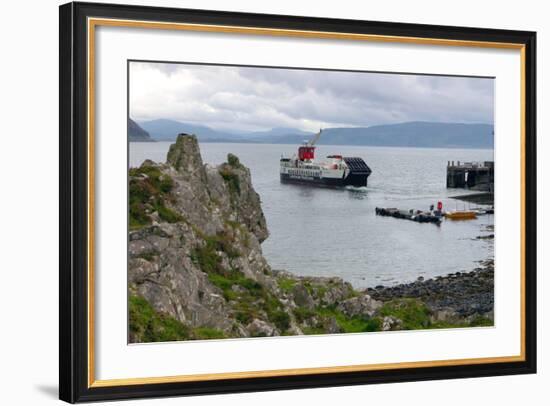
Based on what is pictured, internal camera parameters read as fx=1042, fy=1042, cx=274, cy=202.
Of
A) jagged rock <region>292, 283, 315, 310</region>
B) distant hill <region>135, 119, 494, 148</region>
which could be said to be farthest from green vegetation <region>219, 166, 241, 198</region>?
jagged rock <region>292, 283, 315, 310</region>

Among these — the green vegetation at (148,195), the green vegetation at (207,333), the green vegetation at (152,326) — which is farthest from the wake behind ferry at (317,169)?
the green vegetation at (152,326)

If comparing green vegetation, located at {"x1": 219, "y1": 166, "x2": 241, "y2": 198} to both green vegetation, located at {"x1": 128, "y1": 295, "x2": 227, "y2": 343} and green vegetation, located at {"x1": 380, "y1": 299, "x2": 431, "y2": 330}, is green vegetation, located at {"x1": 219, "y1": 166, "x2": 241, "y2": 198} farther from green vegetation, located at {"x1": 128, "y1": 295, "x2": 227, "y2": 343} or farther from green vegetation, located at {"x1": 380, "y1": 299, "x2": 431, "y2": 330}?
green vegetation, located at {"x1": 380, "y1": 299, "x2": 431, "y2": 330}

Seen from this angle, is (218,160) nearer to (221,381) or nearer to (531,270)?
(221,381)

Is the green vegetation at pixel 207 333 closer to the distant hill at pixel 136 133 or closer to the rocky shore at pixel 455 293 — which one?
the rocky shore at pixel 455 293

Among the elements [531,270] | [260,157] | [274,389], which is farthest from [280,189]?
[531,270]

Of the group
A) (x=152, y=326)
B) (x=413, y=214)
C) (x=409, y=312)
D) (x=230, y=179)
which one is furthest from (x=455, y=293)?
(x=152, y=326)

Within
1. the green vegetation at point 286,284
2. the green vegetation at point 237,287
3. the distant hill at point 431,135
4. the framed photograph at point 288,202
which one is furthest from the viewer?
the distant hill at point 431,135

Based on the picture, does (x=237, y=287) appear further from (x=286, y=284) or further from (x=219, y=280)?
(x=286, y=284)
